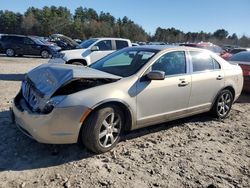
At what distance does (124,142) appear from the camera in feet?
16.3

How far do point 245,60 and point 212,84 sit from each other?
4.32 m

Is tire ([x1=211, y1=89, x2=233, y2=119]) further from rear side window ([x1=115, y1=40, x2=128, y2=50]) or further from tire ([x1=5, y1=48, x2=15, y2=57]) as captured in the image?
tire ([x1=5, y1=48, x2=15, y2=57])

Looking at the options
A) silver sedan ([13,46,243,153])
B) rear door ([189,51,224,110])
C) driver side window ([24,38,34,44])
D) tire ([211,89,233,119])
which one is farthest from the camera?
driver side window ([24,38,34,44])

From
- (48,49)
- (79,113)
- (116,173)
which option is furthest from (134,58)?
(48,49)

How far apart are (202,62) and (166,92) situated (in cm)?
137

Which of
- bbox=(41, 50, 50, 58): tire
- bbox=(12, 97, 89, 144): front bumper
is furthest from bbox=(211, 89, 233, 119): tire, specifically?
bbox=(41, 50, 50, 58): tire

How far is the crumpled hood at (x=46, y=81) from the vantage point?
414 centimetres

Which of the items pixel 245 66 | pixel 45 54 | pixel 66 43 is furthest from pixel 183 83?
pixel 45 54

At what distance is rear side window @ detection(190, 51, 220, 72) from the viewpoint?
5.79 m

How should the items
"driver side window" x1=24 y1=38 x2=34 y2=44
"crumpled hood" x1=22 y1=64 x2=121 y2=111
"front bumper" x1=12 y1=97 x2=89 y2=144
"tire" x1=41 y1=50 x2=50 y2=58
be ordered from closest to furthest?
"front bumper" x1=12 y1=97 x2=89 y2=144 → "crumpled hood" x1=22 y1=64 x2=121 y2=111 → "driver side window" x1=24 y1=38 x2=34 y2=44 → "tire" x1=41 y1=50 x2=50 y2=58

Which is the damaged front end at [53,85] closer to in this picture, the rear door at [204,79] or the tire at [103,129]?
the tire at [103,129]

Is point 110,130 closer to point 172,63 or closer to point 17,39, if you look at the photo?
point 172,63

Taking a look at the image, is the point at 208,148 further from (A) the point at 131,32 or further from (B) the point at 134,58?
(A) the point at 131,32

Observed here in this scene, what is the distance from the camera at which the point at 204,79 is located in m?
5.85
